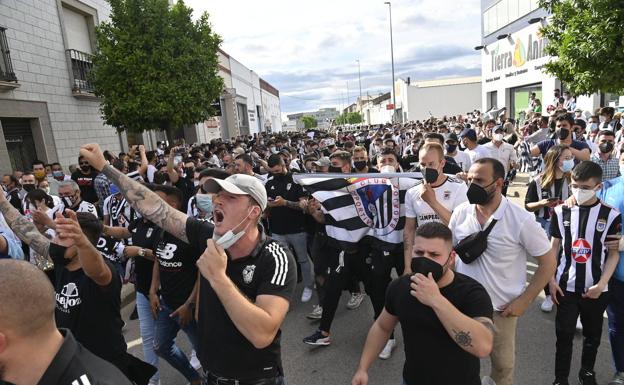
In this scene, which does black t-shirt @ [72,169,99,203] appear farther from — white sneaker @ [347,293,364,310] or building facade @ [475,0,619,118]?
building facade @ [475,0,619,118]

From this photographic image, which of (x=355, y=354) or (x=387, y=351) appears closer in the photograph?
(x=387, y=351)

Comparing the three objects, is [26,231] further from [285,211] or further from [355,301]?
[355,301]

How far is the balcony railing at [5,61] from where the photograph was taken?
11.1 m

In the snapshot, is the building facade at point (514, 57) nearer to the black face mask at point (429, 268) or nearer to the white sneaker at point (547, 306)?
the white sneaker at point (547, 306)

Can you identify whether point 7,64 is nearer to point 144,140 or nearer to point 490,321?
point 144,140

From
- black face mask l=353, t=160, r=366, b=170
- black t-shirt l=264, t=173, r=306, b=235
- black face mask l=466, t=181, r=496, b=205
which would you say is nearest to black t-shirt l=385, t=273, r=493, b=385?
black face mask l=466, t=181, r=496, b=205

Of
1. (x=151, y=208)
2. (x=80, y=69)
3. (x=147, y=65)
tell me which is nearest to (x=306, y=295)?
(x=151, y=208)

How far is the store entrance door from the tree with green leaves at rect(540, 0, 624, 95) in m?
20.5

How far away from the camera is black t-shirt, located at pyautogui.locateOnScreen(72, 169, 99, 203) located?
7.77 m

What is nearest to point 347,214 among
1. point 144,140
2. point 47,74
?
point 47,74

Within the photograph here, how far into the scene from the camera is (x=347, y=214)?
4.33 m

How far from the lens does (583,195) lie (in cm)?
319

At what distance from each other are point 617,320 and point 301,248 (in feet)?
11.6

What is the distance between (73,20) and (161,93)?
4.82 meters
